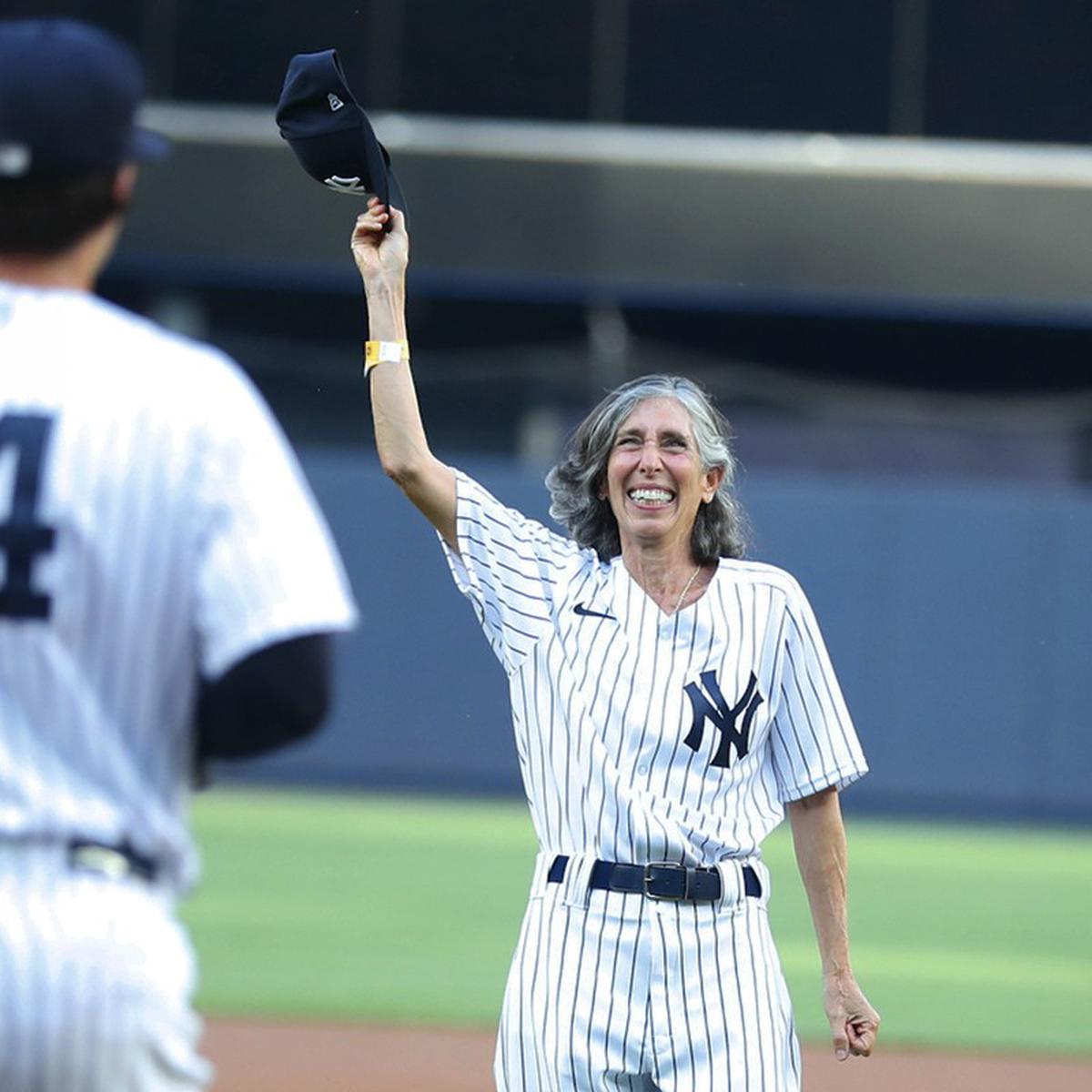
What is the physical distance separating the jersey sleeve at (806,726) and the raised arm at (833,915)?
5 cm

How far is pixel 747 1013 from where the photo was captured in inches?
157

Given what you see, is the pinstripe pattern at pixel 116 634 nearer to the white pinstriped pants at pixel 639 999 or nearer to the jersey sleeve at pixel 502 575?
the white pinstriped pants at pixel 639 999

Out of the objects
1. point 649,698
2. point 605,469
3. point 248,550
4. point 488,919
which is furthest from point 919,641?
point 248,550

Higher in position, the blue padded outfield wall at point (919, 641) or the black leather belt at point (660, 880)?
the blue padded outfield wall at point (919, 641)

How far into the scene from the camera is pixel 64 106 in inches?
97.0

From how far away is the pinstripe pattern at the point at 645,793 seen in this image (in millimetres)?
3918

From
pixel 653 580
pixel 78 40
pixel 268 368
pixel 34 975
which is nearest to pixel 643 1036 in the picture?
pixel 653 580

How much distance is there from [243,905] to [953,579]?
24.3 feet

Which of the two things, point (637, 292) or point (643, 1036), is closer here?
point (643, 1036)

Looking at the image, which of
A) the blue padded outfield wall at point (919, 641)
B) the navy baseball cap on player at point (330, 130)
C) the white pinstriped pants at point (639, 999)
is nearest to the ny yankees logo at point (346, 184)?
the navy baseball cap on player at point (330, 130)

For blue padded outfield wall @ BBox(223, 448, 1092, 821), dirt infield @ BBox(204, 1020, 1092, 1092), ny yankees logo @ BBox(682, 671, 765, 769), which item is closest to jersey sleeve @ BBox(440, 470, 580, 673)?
ny yankees logo @ BBox(682, 671, 765, 769)

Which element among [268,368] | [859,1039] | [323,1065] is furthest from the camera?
[268,368]

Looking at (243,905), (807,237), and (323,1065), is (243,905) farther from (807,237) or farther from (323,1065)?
(807,237)

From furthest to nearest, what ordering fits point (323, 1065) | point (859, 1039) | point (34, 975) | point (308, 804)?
1. point (308, 804)
2. point (323, 1065)
3. point (859, 1039)
4. point (34, 975)
